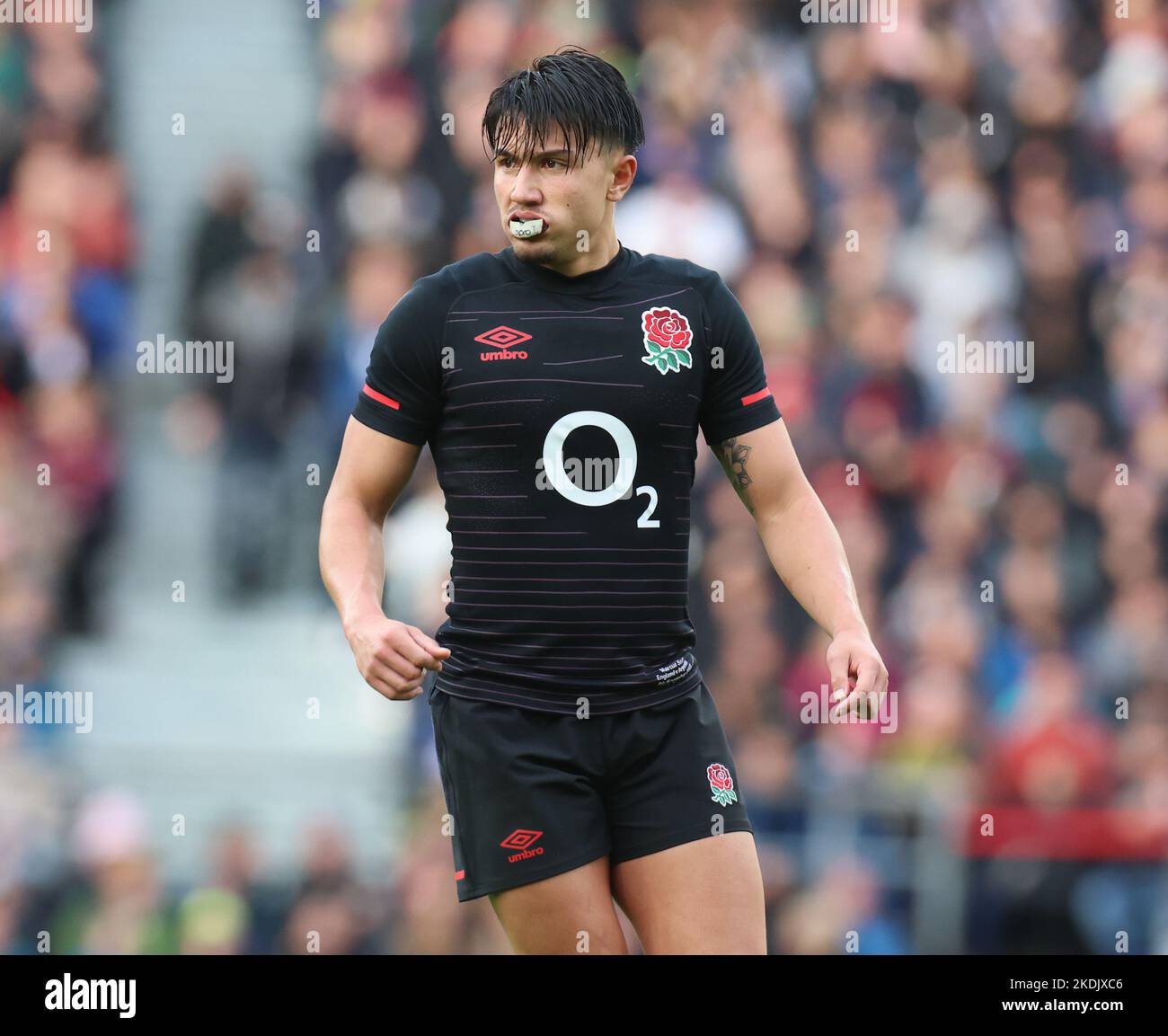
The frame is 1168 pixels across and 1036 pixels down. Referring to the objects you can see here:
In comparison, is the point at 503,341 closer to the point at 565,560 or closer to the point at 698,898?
the point at 565,560

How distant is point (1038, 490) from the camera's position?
8625 millimetres

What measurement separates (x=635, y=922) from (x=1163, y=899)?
4.28 m

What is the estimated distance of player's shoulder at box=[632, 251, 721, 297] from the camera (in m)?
4.04

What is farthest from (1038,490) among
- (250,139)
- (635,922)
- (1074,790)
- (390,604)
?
(635,922)

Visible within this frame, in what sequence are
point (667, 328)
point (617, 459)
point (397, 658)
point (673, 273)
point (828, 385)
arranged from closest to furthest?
point (397, 658)
point (617, 459)
point (667, 328)
point (673, 273)
point (828, 385)

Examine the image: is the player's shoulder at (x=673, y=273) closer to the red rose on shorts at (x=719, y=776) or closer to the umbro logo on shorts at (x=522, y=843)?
the red rose on shorts at (x=719, y=776)

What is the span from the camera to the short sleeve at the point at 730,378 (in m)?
4.02

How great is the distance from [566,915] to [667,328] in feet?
4.29

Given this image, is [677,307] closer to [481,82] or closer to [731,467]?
[731,467]

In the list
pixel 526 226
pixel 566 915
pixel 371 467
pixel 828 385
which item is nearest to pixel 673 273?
pixel 526 226

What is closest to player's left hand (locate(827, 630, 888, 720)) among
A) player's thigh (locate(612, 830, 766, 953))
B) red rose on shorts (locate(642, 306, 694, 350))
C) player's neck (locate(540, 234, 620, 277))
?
player's thigh (locate(612, 830, 766, 953))

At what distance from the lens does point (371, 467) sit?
155 inches

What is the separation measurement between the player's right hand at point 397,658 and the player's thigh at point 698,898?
679 millimetres

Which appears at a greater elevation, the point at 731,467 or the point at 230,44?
the point at 230,44
